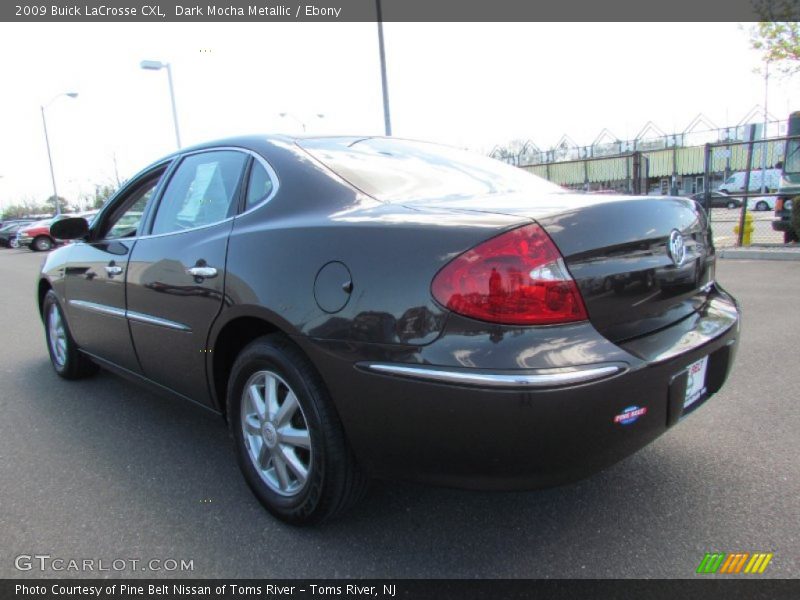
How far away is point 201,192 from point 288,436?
1385 millimetres

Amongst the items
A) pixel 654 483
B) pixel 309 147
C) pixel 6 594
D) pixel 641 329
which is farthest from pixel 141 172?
pixel 654 483

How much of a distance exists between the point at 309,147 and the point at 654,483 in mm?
2113

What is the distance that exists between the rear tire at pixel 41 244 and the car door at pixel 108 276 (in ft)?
86.7

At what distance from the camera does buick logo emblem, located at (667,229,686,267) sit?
7.11ft

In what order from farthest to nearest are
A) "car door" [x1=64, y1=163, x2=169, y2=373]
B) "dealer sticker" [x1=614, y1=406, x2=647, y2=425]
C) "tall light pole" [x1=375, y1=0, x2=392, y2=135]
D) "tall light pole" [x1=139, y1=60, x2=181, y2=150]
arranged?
"tall light pole" [x1=139, y1=60, x2=181, y2=150], "tall light pole" [x1=375, y1=0, x2=392, y2=135], "car door" [x1=64, y1=163, x2=169, y2=373], "dealer sticker" [x1=614, y1=406, x2=647, y2=425]

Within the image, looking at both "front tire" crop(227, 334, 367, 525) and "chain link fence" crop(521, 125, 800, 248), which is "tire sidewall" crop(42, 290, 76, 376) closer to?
"front tire" crop(227, 334, 367, 525)

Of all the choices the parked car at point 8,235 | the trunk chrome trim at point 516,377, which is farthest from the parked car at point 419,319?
the parked car at point 8,235

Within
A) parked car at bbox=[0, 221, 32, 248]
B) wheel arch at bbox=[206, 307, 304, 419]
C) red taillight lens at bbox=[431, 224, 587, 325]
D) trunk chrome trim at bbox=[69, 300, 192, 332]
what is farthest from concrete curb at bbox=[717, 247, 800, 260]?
parked car at bbox=[0, 221, 32, 248]

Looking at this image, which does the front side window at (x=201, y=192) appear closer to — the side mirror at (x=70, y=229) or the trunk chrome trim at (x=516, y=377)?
the side mirror at (x=70, y=229)

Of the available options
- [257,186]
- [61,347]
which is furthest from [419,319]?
[61,347]

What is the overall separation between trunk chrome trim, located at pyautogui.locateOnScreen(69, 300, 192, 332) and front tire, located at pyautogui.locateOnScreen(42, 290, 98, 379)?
438mm

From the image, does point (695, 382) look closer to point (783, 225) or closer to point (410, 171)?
point (410, 171)

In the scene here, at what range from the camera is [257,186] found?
2619 mm

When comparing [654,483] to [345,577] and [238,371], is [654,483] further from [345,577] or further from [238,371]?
[238,371]
